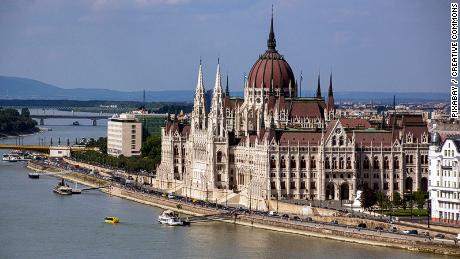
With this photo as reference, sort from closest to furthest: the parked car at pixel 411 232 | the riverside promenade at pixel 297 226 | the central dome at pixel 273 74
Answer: the riverside promenade at pixel 297 226 < the parked car at pixel 411 232 < the central dome at pixel 273 74

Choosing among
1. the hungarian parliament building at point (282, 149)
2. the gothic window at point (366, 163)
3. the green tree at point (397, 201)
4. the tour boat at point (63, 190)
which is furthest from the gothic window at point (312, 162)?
the tour boat at point (63, 190)

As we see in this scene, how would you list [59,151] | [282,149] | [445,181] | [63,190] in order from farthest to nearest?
[59,151], [63,190], [282,149], [445,181]

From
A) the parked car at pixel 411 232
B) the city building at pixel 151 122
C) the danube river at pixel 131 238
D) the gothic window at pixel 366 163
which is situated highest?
the city building at pixel 151 122

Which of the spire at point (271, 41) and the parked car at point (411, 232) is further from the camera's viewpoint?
the spire at point (271, 41)

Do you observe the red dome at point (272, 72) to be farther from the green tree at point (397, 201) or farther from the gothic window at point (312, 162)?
the green tree at point (397, 201)

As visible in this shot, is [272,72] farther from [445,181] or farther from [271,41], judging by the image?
[445,181]

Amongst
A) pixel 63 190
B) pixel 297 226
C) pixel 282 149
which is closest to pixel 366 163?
pixel 282 149

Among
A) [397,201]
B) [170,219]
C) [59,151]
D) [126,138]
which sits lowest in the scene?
[170,219]
